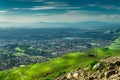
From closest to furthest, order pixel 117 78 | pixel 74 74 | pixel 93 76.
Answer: pixel 117 78 < pixel 93 76 < pixel 74 74

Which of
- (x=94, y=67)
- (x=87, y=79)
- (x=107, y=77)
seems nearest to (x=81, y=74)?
(x=94, y=67)

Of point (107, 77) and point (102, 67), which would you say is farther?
point (102, 67)

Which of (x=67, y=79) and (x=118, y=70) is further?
(x=67, y=79)

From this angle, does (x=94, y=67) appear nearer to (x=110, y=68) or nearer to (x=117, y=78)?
(x=110, y=68)

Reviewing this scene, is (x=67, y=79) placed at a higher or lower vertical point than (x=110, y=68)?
lower

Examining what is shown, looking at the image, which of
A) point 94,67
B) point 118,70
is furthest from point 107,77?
point 94,67

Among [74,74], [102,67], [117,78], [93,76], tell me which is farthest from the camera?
[74,74]

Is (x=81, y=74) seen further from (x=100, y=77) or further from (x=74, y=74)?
(x=100, y=77)

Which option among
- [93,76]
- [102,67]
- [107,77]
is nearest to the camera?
[107,77]

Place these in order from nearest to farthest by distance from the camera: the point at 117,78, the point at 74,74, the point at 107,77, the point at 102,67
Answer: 1. the point at 117,78
2. the point at 107,77
3. the point at 102,67
4. the point at 74,74
